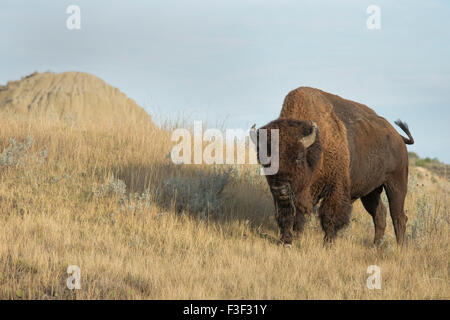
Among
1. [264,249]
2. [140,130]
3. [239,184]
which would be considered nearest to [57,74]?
[140,130]

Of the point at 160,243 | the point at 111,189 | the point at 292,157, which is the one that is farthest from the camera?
the point at 111,189

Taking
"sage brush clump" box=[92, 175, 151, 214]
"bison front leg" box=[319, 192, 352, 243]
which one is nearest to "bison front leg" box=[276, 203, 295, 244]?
"bison front leg" box=[319, 192, 352, 243]

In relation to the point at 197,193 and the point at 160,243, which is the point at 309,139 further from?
the point at 197,193

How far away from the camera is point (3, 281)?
16.6ft

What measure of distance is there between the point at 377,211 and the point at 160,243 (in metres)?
3.86

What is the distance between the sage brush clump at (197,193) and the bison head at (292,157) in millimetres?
2232

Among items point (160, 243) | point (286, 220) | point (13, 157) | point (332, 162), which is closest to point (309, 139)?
point (332, 162)

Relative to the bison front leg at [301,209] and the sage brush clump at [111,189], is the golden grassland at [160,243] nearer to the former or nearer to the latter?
the sage brush clump at [111,189]

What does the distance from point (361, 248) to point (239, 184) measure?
344 centimetres

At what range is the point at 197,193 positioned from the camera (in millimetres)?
8352

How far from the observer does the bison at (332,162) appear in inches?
224

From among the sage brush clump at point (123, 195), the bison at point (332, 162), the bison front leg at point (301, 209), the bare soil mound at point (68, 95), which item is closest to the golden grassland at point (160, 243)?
the sage brush clump at point (123, 195)

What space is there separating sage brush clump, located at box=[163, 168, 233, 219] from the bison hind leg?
2.68 metres
